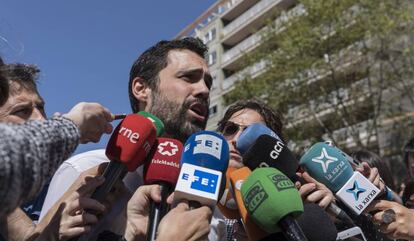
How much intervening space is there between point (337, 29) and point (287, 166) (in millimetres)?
12283

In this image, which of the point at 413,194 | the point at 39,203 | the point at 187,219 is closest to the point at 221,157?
the point at 187,219

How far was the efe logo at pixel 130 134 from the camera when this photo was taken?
1688mm

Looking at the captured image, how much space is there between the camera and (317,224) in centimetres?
189

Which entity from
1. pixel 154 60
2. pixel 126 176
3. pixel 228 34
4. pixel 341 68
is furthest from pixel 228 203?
pixel 228 34

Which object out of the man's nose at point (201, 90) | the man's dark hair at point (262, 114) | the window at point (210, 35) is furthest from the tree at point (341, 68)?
the window at point (210, 35)

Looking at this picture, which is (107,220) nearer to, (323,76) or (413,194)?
(413,194)

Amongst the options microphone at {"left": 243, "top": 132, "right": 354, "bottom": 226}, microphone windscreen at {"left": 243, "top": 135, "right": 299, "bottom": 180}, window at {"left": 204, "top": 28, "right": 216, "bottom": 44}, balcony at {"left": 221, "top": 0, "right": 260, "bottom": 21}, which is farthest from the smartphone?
window at {"left": 204, "top": 28, "right": 216, "bottom": 44}

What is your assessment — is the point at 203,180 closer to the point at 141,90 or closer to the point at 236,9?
the point at 141,90

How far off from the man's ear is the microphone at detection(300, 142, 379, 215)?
0.86m

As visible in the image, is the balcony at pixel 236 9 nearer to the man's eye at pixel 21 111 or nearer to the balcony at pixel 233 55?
the balcony at pixel 233 55

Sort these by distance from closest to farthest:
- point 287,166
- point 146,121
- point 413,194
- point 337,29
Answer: point 146,121, point 287,166, point 413,194, point 337,29

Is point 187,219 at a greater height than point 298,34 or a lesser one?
greater

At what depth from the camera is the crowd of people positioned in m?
1.13

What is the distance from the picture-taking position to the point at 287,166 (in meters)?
1.96
